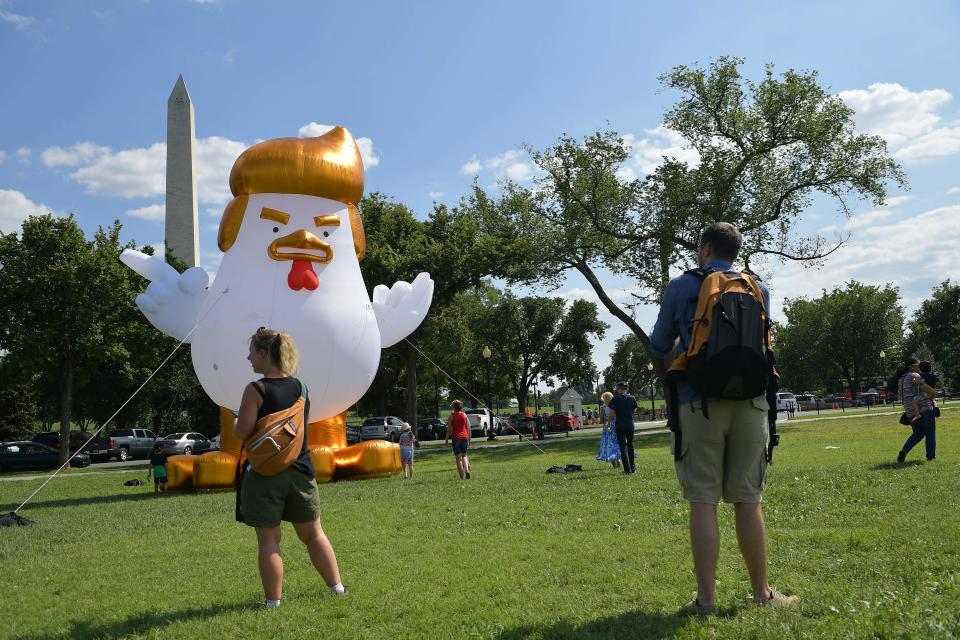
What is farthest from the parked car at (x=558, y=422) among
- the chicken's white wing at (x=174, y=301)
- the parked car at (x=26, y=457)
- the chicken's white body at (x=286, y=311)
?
the chicken's white wing at (x=174, y=301)

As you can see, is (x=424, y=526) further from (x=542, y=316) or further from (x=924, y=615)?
(x=542, y=316)

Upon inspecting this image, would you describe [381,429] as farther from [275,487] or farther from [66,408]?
[275,487]

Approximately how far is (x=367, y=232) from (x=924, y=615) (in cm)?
2769

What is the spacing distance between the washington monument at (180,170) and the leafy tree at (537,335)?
69.2 ft

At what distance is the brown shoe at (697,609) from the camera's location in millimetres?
4095

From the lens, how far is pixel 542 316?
5562 centimetres

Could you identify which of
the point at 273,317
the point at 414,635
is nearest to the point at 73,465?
the point at 273,317

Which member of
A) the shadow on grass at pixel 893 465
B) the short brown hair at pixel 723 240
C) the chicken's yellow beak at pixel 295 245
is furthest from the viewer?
the chicken's yellow beak at pixel 295 245

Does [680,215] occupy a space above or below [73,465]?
above

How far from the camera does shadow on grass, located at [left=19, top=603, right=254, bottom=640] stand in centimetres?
461

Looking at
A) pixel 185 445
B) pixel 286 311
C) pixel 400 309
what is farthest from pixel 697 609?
pixel 185 445

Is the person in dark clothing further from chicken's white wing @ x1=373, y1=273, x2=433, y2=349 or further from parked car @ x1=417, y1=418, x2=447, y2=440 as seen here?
parked car @ x1=417, y1=418, x2=447, y2=440

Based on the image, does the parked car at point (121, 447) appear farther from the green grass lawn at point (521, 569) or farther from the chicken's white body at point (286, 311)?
the green grass lawn at point (521, 569)

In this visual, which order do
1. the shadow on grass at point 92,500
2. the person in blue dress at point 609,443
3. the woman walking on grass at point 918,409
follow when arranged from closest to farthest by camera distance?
the woman walking on grass at point 918,409, the person in blue dress at point 609,443, the shadow on grass at point 92,500
